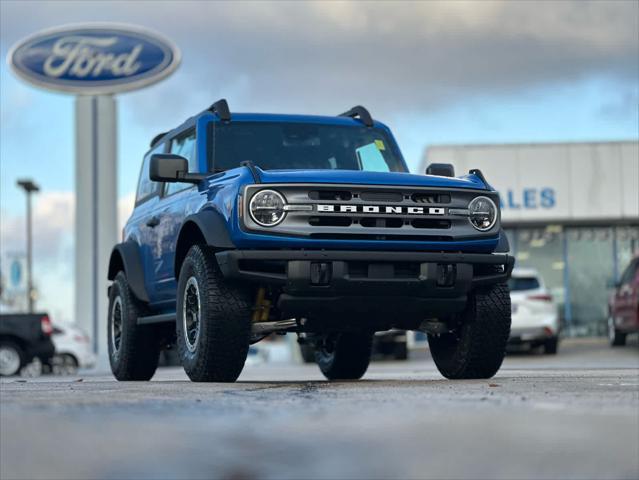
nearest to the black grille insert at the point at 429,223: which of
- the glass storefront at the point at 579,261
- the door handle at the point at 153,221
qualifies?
the door handle at the point at 153,221

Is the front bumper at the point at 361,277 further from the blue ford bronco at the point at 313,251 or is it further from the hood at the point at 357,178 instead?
the hood at the point at 357,178

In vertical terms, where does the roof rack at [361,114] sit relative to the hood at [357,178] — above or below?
above

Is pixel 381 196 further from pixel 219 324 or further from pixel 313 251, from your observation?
pixel 219 324

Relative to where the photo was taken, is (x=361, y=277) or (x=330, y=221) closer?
(x=361, y=277)

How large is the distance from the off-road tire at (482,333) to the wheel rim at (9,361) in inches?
629

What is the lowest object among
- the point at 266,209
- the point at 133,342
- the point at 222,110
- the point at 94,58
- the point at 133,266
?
the point at 133,342

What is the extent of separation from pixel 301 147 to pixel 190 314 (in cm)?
170

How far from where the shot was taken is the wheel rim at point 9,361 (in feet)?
74.7

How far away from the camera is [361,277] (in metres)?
7.41

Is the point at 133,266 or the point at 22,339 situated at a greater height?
the point at 133,266

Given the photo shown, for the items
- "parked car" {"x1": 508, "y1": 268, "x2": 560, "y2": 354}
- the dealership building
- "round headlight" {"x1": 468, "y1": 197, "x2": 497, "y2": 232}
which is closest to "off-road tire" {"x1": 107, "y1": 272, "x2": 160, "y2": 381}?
"round headlight" {"x1": 468, "y1": 197, "x2": 497, "y2": 232}

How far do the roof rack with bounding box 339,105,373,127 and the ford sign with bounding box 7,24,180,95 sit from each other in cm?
2625

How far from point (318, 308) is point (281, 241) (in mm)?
473

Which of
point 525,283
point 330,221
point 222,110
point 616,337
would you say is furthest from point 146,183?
point 616,337
